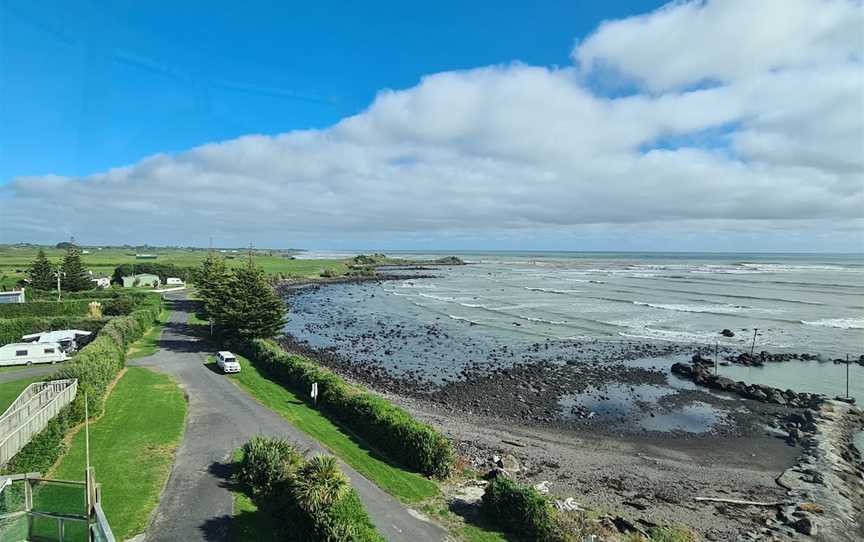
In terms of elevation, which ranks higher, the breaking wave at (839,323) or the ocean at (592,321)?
the breaking wave at (839,323)

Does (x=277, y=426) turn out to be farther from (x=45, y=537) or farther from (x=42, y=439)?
(x=45, y=537)

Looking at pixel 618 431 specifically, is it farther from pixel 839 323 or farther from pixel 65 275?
pixel 65 275

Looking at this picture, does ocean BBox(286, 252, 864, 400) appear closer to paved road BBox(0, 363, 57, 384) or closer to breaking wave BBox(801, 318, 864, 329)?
breaking wave BBox(801, 318, 864, 329)

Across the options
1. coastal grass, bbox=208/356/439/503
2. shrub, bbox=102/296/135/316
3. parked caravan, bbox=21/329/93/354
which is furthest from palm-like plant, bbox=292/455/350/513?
shrub, bbox=102/296/135/316

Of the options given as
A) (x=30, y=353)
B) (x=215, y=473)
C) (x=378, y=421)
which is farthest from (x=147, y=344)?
(x=378, y=421)

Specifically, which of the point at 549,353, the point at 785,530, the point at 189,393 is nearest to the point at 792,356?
the point at 549,353

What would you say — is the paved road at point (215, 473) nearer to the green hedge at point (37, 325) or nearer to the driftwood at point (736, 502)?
the driftwood at point (736, 502)

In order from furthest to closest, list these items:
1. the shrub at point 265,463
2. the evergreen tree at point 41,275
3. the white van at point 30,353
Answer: the evergreen tree at point 41,275, the white van at point 30,353, the shrub at point 265,463

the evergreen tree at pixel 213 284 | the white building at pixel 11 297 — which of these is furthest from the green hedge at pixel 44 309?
the evergreen tree at pixel 213 284
